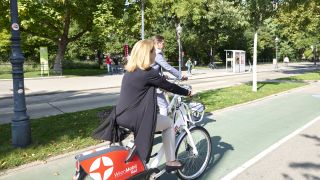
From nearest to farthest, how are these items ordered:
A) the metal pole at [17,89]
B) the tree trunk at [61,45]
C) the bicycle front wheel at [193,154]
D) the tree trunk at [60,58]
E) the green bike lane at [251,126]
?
the bicycle front wheel at [193,154], the green bike lane at [251,126], the metal pole at [17,89], the tree trunk at [60,58], the tree trunk at [61,45]

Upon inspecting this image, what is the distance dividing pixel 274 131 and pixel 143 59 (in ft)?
17.0

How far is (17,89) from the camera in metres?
6.82

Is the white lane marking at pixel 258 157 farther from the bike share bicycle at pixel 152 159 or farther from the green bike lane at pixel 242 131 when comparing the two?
the bike share bicycle at pixel 152 159

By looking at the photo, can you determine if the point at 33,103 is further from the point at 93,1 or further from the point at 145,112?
the point at 93,1

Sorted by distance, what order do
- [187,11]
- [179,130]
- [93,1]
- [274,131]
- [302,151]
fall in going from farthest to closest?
[187,11], [93,1], [274,131], [302,151], [179,130]

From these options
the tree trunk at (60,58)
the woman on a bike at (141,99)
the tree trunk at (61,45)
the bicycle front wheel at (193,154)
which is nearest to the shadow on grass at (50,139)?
the bicycle front wheel at (193,154)

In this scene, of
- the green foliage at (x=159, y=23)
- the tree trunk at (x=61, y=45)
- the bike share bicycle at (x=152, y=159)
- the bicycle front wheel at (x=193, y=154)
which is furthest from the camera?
the tree trunk at (x=61, y=45)

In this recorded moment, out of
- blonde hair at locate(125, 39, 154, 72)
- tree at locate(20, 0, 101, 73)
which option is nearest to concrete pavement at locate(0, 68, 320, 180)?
blonde hair at locate(125, 39, 154, 72)

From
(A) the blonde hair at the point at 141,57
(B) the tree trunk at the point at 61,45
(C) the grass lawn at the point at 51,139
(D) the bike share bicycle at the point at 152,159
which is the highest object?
(B) the tree trunk at the point at 61,45

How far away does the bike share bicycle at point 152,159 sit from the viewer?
3818 mm

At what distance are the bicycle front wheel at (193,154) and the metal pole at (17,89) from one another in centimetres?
326

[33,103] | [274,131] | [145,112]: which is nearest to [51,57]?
[33,103]

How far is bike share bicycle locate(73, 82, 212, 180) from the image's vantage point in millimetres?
3818

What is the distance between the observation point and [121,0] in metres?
30.5
